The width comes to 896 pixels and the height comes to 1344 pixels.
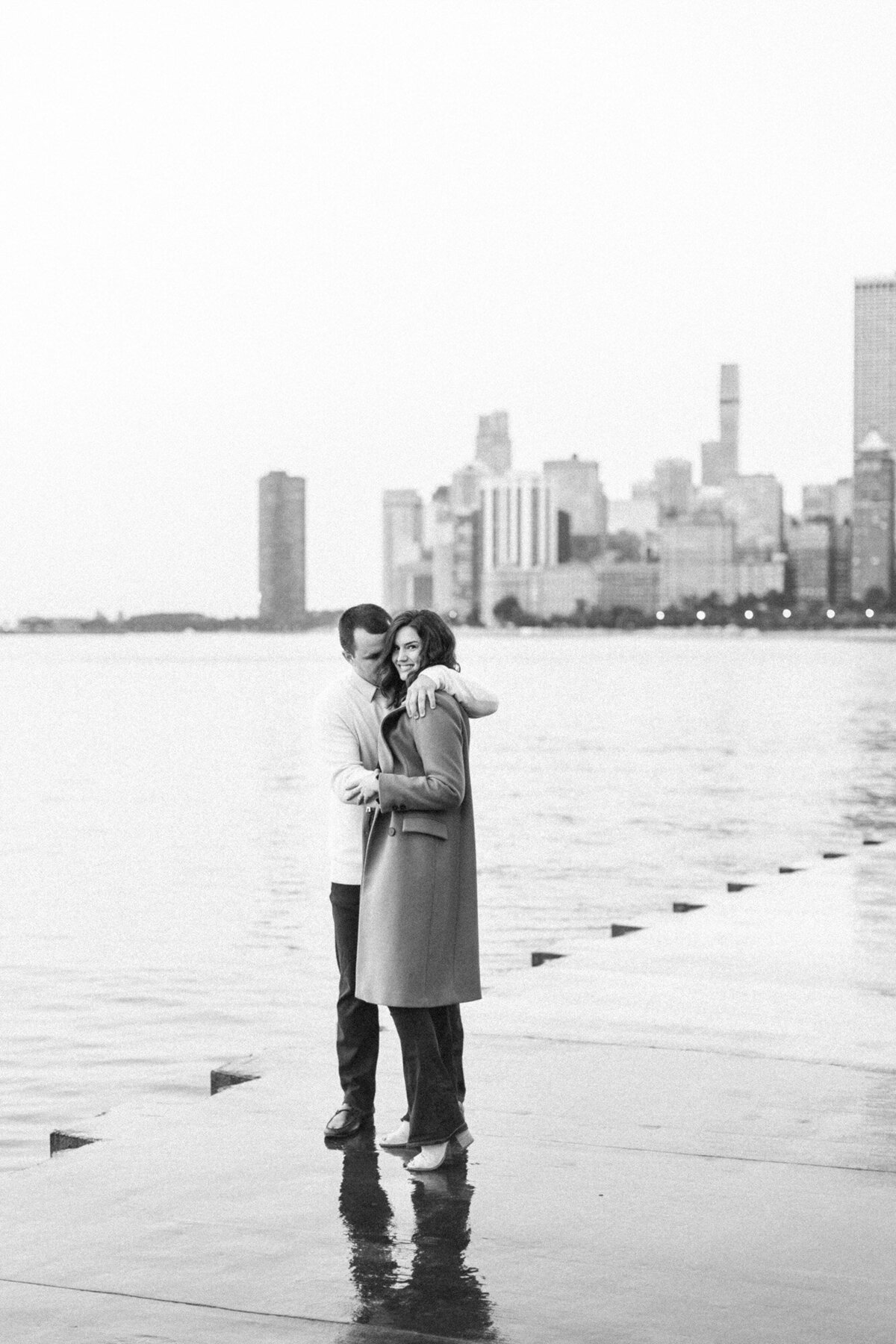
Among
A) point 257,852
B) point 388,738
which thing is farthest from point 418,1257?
point 257,852

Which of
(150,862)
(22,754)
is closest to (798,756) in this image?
(22,754)

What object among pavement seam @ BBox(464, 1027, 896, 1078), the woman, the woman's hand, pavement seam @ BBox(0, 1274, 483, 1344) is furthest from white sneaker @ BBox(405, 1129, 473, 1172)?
pavement seam @ BBox(464, 1027, 896, 1078)

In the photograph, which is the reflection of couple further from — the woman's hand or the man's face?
the man's face

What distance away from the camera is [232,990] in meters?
14.5

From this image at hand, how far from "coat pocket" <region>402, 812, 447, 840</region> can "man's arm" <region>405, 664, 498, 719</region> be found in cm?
33

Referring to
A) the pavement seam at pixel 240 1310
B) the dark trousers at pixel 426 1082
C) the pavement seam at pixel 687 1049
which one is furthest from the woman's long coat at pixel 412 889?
the pavement seam at pixel 687 1049

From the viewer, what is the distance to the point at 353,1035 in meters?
6.64

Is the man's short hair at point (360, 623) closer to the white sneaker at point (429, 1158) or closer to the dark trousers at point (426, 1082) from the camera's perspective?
the dark trousers at point (426, 1082)

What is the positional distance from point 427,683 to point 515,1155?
66.2 inches

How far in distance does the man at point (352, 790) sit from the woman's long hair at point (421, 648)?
6 cm

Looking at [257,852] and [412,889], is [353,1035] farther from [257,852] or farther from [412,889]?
[257,852]

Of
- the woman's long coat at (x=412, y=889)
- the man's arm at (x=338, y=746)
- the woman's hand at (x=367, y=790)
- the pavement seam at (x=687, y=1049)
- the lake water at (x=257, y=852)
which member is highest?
the man's arm at (x=338, y=746)

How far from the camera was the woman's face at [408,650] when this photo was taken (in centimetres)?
605

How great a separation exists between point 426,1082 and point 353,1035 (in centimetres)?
50
